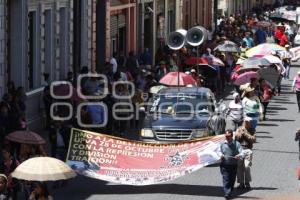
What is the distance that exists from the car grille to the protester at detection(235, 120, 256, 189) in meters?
2.96

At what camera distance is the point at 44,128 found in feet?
95.5

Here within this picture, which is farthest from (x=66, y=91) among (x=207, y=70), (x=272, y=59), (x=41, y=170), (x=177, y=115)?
(x=41, y=170)

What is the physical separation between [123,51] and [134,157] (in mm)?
19868

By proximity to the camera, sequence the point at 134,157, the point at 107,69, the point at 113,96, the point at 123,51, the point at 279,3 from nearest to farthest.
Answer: the point at 134,157 < the point at 113,96 < the point at 107,69 < the point at 123,51 < the point at 279,3

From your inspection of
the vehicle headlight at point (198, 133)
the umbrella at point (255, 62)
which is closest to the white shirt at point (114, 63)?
the umbrella at point (255, 62)

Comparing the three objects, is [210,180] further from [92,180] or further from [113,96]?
[113,96]

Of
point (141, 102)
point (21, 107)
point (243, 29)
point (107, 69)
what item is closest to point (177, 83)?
point (141, 102)

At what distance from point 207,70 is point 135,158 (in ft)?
51.6

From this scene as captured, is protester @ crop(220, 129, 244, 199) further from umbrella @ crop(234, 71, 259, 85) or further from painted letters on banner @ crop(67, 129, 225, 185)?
umbrella @ crop(234, 71, 259, 85)

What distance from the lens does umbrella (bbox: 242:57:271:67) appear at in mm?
34297

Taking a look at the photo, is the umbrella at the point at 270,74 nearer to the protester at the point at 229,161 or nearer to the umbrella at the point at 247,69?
the umbrella at the point at 247,69

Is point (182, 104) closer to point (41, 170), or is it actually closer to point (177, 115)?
point (177, 115)

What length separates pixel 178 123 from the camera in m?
24.2

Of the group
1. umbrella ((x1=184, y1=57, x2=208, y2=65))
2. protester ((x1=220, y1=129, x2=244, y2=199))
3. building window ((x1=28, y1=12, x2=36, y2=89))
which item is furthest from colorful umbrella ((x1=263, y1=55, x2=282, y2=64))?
protester ((x1=220, y1=129, x2=244, y2=199))
